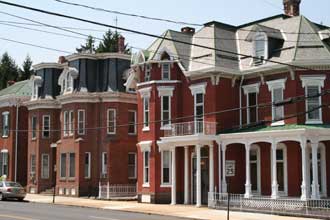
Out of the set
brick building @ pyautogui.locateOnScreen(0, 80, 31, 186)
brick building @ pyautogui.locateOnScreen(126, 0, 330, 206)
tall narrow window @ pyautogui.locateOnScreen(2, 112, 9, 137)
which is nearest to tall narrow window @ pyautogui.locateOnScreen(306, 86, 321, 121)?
brick building @ pyautogui.locateOnScreen(126, 0, 330, 206)

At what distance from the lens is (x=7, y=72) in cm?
8925

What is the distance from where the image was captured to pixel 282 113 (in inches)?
1298

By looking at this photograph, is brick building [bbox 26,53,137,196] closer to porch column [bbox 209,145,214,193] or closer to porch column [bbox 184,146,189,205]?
porch column [bbox 184,146,189,205]

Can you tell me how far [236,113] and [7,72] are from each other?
61162 millimetres

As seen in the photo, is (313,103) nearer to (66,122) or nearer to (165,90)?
(165,90)

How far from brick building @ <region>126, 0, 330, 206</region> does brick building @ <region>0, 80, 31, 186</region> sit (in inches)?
694

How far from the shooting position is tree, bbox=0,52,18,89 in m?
87.9

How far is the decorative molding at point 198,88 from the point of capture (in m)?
35.1

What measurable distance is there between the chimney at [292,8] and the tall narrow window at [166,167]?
1310 cm

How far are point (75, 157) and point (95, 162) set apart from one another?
1695 millimetres

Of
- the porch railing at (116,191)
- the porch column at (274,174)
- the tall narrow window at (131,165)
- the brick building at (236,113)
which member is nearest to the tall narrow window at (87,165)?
the porch railing at (116,191)

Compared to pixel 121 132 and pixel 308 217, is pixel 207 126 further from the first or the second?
pixel 121 132

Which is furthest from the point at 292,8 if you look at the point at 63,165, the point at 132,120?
the point at 63,165

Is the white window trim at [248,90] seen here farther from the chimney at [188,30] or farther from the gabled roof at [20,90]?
the gabled roof at [20,90]
